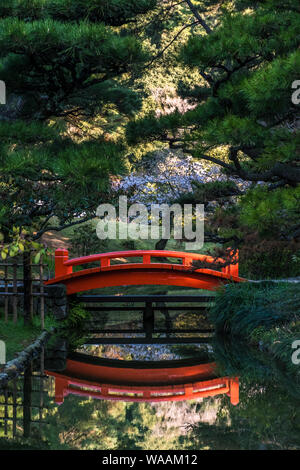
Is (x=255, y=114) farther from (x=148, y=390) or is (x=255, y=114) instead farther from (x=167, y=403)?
(x=148, y=390)

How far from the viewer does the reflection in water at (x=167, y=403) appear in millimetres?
6590

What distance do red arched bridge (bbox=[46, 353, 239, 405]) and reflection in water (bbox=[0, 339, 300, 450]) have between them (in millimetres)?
13

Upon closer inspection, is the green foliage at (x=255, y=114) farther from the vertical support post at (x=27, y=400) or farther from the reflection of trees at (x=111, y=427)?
the vertical support post at (x=27, y=400)

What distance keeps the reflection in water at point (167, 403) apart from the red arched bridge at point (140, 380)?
0.04 feet

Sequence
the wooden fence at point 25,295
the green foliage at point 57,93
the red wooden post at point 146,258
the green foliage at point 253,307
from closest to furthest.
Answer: the green foliage at point 57,93
the green foliage at point 253,307
the wooden fence at point 25,295
the red wooden post at point 146,258

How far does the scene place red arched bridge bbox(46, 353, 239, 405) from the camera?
863cm

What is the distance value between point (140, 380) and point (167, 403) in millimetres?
1553

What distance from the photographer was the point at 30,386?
8672 millimetres

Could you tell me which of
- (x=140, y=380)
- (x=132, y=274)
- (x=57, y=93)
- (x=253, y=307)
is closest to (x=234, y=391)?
(x=140, y=380)

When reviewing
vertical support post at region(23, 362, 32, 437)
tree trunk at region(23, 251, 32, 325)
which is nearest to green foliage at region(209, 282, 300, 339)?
tree trunk at region(23, 251, 32, 325)

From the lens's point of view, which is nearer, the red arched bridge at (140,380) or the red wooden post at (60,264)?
the red arched bridge at (140,380)

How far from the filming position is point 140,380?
9.71m

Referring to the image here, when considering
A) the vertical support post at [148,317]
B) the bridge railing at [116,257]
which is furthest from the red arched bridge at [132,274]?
the vertical support post at [148,317]
